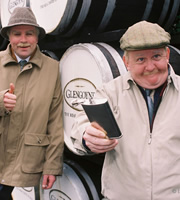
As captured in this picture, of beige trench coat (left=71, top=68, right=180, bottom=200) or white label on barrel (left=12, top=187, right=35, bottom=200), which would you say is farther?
white label on barrel (left=12, top=187, right=35, bottom=200)

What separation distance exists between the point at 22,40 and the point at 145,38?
0.84 m

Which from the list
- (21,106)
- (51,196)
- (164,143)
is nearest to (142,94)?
(164,143)

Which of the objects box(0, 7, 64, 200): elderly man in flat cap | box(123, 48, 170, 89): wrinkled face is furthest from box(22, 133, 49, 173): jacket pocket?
box(123, 48, 170, 89): wrinkled face

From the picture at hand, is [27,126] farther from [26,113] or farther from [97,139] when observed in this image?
[97,139]

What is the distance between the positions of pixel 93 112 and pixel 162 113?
11.8 inches

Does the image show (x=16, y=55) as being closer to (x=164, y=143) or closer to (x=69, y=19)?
(x=69, y=19)

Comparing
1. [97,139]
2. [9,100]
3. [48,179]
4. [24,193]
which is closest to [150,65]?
[97,139]

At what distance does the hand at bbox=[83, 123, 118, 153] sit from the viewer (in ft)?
3.36

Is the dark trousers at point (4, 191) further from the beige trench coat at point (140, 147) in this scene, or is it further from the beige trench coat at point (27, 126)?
the beige trench coat at point (140, 147)

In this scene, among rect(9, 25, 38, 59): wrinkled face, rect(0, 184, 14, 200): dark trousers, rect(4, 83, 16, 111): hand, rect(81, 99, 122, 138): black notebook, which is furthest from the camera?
rect(0, 184, 14, 200): dark trousers

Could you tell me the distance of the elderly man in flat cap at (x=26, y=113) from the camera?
67.7 inches

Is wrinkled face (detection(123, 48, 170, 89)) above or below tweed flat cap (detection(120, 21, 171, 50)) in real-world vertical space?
below

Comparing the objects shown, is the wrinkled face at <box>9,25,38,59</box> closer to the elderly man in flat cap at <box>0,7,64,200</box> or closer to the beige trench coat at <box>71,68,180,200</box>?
the elderly man in flat cap at <box>0,7,64,200</box>

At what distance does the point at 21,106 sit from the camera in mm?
1719
